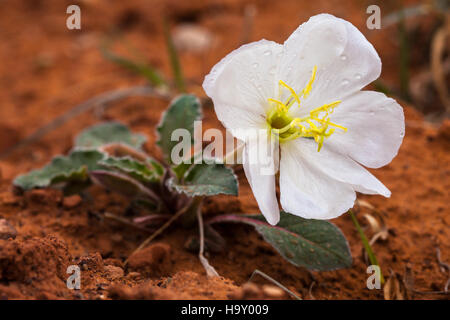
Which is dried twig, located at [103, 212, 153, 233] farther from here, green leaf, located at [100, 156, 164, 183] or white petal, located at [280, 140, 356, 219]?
white petal, located at [280, 140, 356, 219]

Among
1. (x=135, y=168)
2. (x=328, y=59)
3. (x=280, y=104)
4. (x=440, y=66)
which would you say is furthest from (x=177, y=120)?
(x=440, y=66)

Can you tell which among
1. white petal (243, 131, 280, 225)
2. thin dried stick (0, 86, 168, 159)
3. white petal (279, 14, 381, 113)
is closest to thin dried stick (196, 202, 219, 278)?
white petal (243, 131, 280, 225)

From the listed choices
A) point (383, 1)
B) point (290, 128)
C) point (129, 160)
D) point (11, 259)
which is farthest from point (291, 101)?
point (383, 1)

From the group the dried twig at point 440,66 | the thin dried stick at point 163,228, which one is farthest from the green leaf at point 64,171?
the dried twig at point 440,66

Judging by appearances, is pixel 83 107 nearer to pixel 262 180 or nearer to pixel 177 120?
pixel 177 120

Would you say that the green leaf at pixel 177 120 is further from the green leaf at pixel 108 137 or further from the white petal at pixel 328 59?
the white petal at pixel 328 59

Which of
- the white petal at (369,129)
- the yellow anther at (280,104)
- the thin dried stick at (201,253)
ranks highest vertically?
the yellow anther at (280,104)
